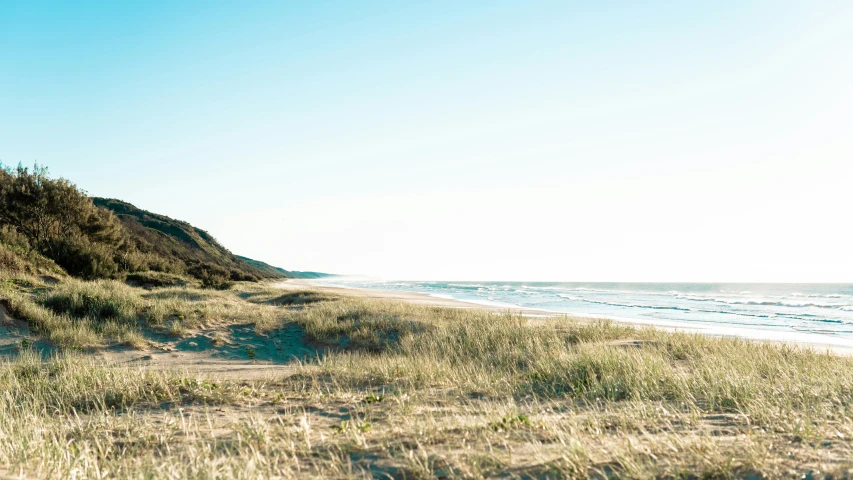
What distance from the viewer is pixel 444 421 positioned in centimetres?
432

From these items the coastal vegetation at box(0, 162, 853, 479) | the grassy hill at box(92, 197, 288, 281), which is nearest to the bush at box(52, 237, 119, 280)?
the coastal vegetation at box(0, 162, 853, 479)

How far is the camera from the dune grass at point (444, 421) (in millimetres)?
3150

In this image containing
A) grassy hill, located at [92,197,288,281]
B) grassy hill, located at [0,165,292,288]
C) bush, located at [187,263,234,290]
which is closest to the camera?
grassy hill, located at [0,165,292,288]

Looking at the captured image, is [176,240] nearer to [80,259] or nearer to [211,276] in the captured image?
[211,276]

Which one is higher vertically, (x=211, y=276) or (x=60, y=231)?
(x=60, y=231)

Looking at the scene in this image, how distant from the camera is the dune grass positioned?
3.15 metres

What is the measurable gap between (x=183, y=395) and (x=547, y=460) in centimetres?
422

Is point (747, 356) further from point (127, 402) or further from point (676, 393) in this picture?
point (127, 402)

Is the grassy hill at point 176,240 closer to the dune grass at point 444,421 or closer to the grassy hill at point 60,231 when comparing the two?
the grassy hill at point 60,231

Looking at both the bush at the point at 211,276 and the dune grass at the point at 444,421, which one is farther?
the bush at the point at 211,276

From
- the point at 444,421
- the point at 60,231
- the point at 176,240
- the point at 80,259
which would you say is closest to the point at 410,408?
the point at 444,421

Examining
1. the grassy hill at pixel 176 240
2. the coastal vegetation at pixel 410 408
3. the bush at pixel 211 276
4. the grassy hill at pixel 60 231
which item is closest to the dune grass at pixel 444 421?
the coastal vegetation at pixel 410 408

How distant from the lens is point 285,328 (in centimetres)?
1442

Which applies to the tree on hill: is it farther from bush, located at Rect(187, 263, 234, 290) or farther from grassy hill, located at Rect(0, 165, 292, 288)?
bush, located at Rect(187, 263, 234, 290)
